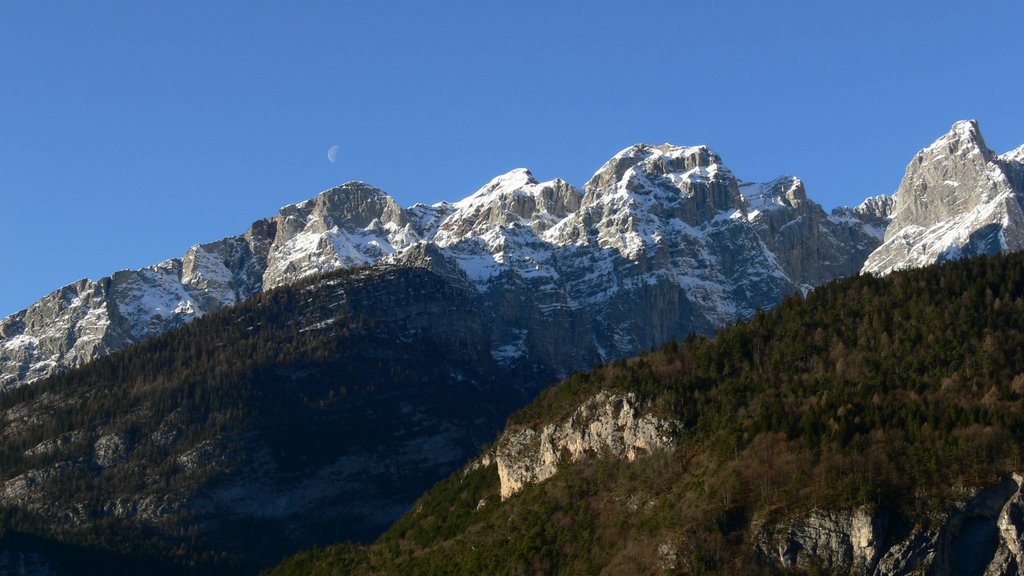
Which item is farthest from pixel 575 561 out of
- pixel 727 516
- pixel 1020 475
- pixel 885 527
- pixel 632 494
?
pixel 1020 475

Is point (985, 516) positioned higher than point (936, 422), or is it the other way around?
point (936, 422)

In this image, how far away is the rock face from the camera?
557 feet

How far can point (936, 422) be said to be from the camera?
18575cm

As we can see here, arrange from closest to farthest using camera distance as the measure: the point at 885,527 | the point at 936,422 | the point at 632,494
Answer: the point at 885,527 → the point at 936,422 → the point at 632,494

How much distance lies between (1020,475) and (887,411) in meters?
20.5

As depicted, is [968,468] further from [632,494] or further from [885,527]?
[632,494]

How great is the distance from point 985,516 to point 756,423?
31.4 metres

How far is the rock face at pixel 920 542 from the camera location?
170 m

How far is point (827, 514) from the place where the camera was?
6841 inches

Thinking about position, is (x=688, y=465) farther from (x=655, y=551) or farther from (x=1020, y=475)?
(x=1020, y=475)

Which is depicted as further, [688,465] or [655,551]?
[688,465]

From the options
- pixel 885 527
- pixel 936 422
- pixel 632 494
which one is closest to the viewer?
pixel 885 527

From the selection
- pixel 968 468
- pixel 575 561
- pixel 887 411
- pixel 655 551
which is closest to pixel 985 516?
pixel 968 468

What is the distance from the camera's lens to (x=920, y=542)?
170m
